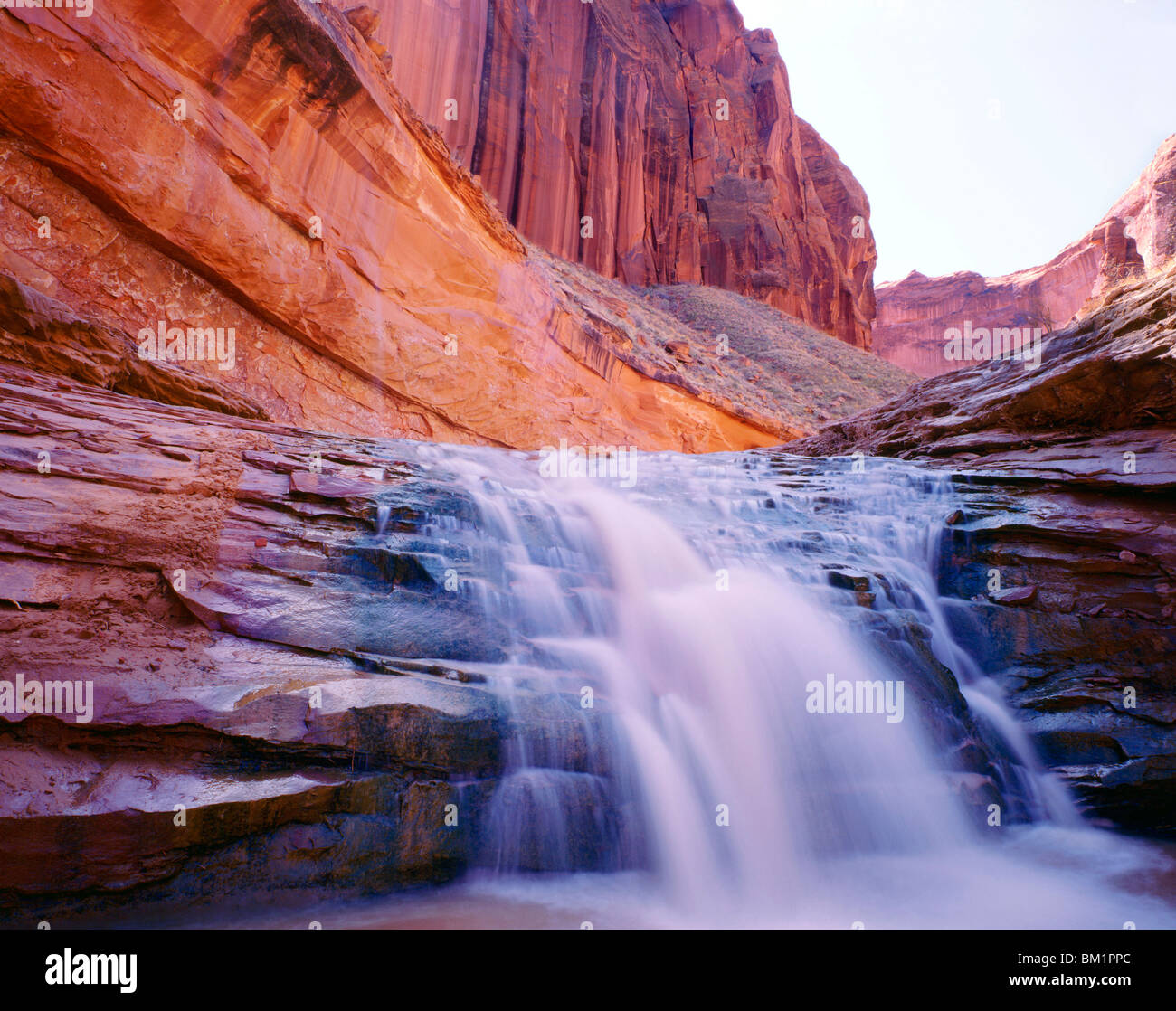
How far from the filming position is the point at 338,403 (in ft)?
45.8

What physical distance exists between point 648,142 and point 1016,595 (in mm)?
42524

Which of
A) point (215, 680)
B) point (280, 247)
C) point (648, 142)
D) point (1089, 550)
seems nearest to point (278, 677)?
point (215, 680)

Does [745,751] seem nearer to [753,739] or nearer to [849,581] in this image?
[753,739]

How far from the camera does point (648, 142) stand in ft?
136

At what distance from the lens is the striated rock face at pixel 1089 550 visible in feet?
18.6

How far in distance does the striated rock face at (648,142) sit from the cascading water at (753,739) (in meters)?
30.1

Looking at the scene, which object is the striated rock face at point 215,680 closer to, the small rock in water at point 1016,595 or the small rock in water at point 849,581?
the small rock in water at point 849,581

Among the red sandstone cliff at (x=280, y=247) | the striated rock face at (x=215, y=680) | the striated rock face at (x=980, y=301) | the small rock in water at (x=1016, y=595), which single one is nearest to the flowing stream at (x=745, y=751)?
the striated rock face at (x=215, y=680)

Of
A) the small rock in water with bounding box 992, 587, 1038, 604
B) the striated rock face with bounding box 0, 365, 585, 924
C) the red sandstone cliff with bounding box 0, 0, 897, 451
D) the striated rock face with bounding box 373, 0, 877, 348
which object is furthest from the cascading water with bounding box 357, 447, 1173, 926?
the striated rock face with bounding box 373, 0, 877, 348

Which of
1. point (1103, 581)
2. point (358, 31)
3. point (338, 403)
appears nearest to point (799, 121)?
point (358, 31)

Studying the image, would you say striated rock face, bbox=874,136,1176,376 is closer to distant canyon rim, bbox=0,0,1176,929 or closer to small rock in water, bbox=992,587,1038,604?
distant canyon rim, bbox=0,0,1176,929

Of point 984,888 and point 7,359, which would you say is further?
point 7,359
